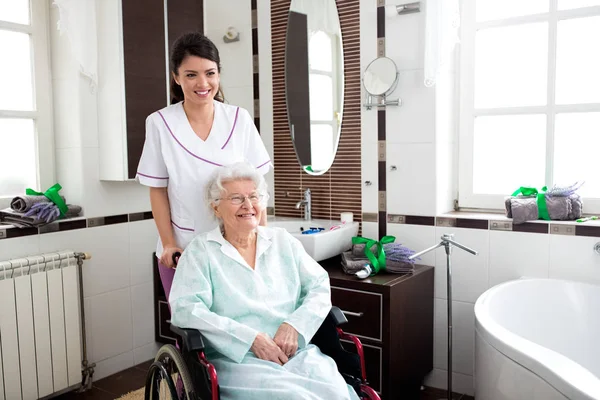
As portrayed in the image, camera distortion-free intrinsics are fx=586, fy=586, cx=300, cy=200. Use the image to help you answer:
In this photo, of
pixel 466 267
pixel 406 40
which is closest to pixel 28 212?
pixel 406 40

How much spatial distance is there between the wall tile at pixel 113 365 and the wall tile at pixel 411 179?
1685mm

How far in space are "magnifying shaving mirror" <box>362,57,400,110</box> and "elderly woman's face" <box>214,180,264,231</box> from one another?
1.25 m

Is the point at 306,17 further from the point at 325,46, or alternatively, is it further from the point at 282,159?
the point at 282,159

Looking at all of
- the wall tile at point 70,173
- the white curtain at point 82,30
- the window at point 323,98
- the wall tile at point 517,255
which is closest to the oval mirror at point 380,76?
the window at point 323,98

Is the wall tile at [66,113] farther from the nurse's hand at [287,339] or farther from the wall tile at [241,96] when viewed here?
the nurse's hand at [287,339]

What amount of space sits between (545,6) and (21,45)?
2599 mm

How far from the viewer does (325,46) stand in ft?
10.6

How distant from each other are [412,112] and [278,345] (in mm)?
1574

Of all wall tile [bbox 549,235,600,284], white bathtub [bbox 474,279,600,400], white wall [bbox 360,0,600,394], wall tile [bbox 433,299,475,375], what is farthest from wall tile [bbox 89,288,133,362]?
wall tile [bbox 549,235,600,284]

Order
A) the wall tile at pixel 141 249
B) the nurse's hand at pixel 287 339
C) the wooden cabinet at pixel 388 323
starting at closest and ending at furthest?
the nurse's hand at pixel 287 339, the wooden cabinet at pixel 388 323, the wall tile at pixel 141 249

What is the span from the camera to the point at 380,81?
9.71 feet

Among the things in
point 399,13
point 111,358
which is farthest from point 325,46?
point 111,358

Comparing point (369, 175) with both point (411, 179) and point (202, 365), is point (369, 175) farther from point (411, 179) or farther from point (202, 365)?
point (202, 365)

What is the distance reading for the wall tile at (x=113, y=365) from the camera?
3146 mm
